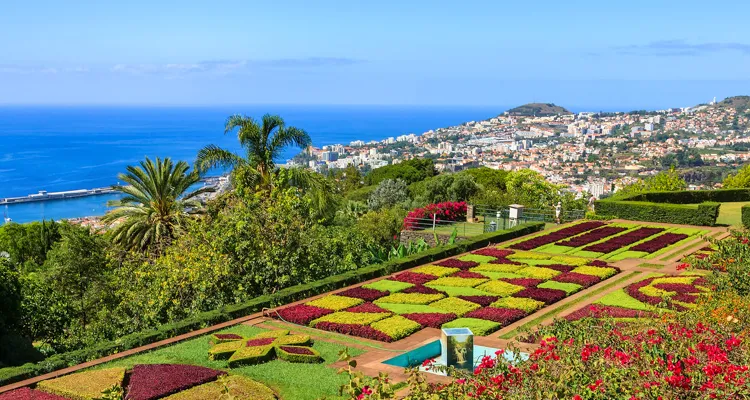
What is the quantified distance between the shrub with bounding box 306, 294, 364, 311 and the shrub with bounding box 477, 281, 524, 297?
381 cm

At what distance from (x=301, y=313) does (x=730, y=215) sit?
1079 inches

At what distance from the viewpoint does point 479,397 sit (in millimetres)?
7496

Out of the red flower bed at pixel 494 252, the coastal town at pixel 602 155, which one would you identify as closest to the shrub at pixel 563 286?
the red flower bed at pixel 494 252

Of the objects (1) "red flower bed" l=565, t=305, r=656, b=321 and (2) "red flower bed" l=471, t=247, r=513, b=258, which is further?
(2) "red flower bed" l=471, t=247, r=513, b=258

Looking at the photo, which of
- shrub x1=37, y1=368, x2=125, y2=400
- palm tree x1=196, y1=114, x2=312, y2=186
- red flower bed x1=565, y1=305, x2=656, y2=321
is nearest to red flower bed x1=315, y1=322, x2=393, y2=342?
red flower bed x1=565, y1=305, x2=656, y2=321

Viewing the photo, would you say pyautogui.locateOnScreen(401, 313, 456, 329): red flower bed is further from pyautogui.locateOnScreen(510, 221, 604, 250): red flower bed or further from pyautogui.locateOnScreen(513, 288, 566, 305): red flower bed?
pyautogui.locateOnScreen(510, 221, 604, 250): red flower bed

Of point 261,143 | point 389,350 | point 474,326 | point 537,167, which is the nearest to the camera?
point 389,350

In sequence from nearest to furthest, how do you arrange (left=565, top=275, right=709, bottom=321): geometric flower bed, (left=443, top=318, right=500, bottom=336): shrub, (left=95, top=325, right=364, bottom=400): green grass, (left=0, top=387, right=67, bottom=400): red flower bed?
(left=0, top=387, right=67, bottom=400): red flower bed, (left=95, top=325, right=364, bottom=400): green grass, (left=443, top=318, right=500, bottom=336): shrub, (left=565, top=275, right=709, bottom=321): geometric flower bed

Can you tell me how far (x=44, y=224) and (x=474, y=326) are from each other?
24.2 metres

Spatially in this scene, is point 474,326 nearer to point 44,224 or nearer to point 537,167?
point 44,224

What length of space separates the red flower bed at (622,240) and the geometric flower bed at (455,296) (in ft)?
6.50

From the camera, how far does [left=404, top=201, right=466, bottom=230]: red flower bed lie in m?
32.1

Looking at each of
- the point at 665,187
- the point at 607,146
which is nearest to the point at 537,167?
the point at 607,146

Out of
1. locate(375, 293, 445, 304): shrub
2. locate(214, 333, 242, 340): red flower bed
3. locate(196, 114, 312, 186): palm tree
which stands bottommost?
locate(214, 333, 242, 340): red flower bed
